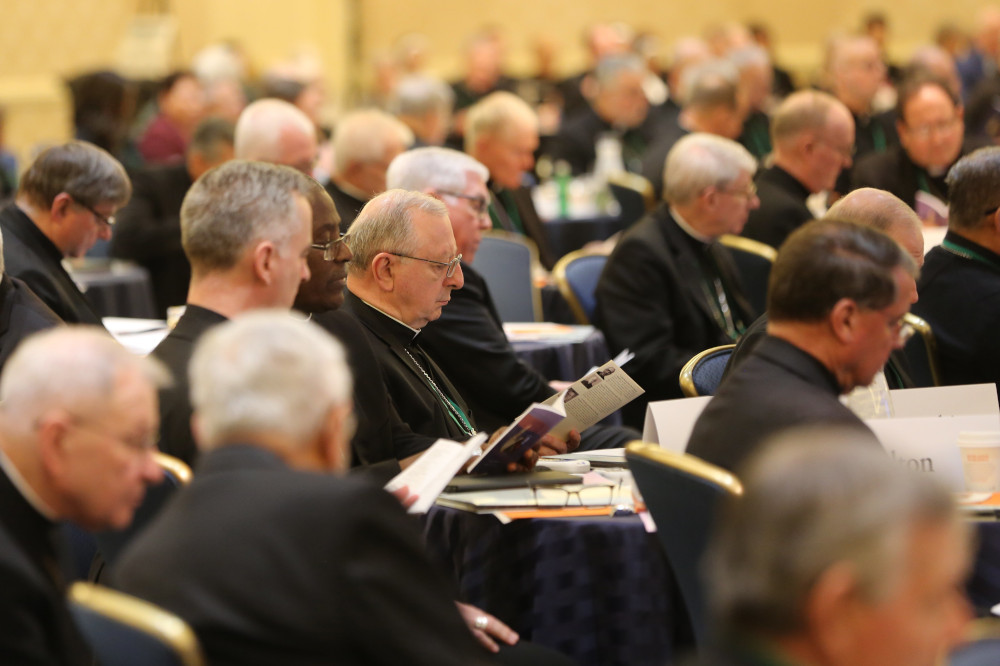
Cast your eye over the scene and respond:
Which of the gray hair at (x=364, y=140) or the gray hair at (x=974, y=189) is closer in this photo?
the gray hair at (x=974, y=189)

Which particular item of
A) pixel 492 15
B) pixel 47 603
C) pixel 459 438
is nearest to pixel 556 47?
pixel 492 15

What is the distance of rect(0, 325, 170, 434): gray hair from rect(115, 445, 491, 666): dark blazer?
23 cm

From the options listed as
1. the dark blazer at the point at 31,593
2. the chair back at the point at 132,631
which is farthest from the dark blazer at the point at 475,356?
the chair back at the point at 132,631

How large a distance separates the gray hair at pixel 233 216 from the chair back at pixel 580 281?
7.95 ft

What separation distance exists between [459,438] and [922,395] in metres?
1.22

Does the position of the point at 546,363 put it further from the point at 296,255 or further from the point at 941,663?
the point at 941,663

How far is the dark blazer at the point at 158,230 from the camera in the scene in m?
6.99

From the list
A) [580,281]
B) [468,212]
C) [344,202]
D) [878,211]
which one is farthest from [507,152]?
[878,211]

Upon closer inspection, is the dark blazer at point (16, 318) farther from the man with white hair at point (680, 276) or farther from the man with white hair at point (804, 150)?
the man with white hair at point (804, 150)

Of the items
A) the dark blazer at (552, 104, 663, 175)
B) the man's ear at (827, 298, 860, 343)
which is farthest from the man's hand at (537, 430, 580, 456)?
the dark blazer at (552, 104, 663, 175)

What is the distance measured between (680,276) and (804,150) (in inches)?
63.6

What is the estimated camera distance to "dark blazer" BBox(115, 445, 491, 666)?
1703mm

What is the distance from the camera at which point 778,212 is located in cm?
599

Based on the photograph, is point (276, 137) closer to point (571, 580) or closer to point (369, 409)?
point (369, 409)
